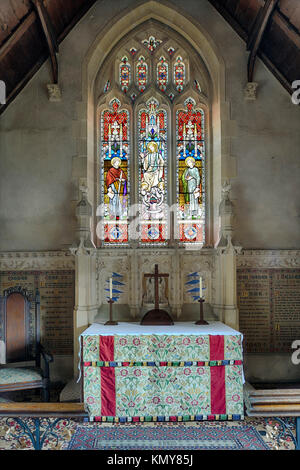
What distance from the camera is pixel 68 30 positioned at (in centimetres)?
537

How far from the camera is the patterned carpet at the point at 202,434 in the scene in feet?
11.2

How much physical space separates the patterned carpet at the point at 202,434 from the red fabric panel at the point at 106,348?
662 millimetres

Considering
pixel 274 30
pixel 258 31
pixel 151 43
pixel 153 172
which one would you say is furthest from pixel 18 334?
pixel 274 30

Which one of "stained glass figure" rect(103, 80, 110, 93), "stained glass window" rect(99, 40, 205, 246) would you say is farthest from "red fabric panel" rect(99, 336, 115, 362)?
"stained glass figure" rect(103, 80, 110, 93)

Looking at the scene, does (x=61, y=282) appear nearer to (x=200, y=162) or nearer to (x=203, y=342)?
(x=203, y=342)

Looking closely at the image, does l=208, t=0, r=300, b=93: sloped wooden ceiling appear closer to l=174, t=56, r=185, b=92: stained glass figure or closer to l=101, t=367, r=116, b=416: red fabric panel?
l=174, t=56, r=185, b=92: stained glass figure

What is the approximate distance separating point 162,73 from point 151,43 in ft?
1.55

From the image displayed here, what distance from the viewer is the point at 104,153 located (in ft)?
18.8

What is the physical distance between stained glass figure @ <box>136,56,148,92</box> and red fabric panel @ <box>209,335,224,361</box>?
3.78 metres

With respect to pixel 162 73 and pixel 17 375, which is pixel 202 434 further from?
pixel 162 73

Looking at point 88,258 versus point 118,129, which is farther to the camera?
point 118,129

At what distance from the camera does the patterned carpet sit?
3.42 m
